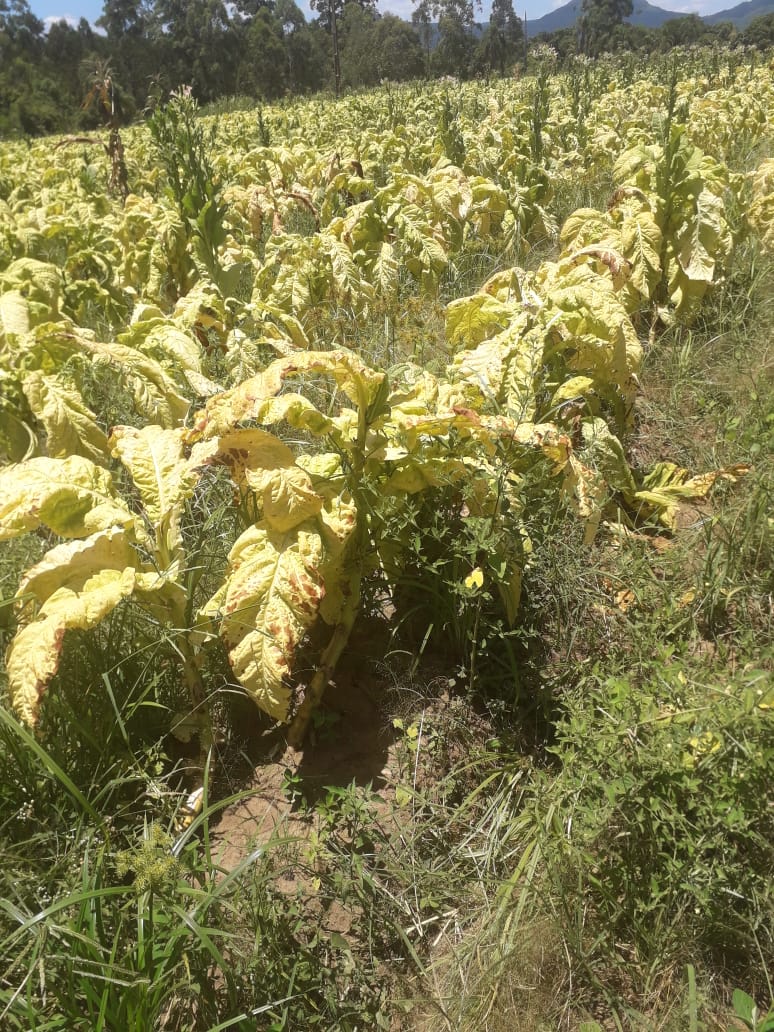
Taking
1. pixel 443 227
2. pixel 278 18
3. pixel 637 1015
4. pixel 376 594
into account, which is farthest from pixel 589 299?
pixel 278 18

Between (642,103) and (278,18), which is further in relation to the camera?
(278,18)

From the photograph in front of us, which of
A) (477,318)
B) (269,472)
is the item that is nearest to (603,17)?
(477,318)

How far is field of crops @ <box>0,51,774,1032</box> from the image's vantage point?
1343mm

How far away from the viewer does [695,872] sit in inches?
51.8

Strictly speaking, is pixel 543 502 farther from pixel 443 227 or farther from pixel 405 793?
pixel 443 227

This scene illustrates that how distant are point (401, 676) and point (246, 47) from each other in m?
60.5

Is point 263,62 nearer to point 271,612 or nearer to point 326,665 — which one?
Answer: point 326,665

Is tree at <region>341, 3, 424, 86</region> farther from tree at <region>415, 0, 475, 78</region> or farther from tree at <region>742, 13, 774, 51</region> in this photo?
tree at <region>742, 13, 774, 51</region>

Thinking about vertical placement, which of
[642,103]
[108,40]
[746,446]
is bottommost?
Answer: [746,446]

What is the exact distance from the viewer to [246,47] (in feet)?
164

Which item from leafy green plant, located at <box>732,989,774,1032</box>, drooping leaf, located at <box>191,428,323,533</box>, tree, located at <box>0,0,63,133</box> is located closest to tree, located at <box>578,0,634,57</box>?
tree, located at <box>0,0,63,133</box>

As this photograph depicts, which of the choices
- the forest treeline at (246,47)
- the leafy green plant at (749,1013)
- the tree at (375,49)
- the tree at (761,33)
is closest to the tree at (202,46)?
the forest treeline at (246,47)

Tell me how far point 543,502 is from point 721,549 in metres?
0.64

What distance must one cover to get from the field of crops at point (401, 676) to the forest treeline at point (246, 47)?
40098 millimetres
